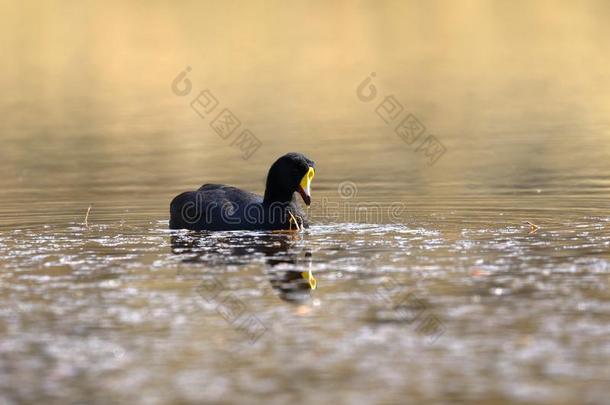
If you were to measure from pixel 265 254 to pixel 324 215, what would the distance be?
3.21m

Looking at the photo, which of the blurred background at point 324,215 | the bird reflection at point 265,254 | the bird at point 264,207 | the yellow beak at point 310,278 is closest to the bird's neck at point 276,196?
the bird at point 264,207

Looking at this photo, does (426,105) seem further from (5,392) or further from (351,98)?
(5,392)

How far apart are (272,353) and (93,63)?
113 ft

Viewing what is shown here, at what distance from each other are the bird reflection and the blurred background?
0.18 meters

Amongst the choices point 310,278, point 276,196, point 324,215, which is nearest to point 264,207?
point 276,196

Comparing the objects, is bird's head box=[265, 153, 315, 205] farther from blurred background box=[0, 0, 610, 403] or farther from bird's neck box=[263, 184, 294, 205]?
blurred background box=[0, 0, 610, 403]

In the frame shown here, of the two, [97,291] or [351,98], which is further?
[351,98]

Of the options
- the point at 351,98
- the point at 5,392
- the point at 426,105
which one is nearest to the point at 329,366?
the point at 5,392

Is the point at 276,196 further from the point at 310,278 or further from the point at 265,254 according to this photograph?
the point at 310,278

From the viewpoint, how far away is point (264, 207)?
14.8 m

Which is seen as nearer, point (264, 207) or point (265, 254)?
point (265, 254)

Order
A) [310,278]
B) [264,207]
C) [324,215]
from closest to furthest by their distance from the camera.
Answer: [310,278] < [264,207] < [324,215]

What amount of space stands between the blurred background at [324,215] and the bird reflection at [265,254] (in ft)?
0.59

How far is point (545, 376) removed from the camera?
326 inches
